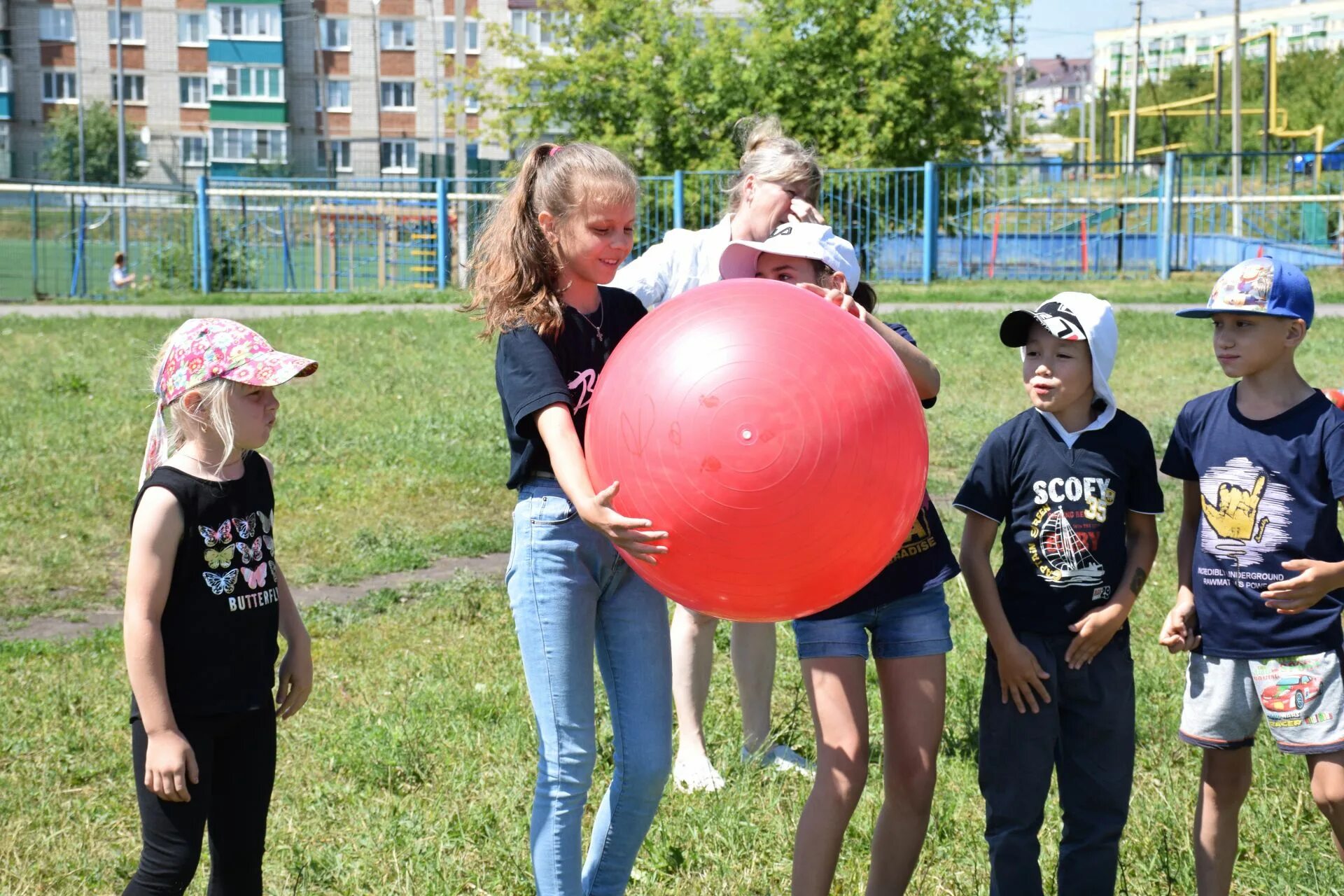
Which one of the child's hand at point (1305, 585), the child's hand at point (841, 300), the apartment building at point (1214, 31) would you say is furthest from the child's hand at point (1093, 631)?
the apartment building at point (1214, 31)

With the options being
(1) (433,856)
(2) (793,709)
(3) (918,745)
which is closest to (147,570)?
(1) (433,856)

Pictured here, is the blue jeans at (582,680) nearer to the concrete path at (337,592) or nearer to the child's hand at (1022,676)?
the child's hand at (1022,676)

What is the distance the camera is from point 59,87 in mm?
65438

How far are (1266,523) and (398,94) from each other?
2550 inches

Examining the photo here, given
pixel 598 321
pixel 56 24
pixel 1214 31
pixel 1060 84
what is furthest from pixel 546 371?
pixel 1060 84

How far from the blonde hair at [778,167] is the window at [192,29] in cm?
6428

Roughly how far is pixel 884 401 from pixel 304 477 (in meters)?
6.90

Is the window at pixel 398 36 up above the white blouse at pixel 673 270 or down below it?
above

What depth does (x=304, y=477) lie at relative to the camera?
9117mm

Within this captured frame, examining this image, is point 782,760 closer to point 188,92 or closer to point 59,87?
point 188,92

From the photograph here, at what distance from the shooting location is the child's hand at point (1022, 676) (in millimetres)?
3367

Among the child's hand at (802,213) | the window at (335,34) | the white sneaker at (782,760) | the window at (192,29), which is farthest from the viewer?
the window at (335,34)

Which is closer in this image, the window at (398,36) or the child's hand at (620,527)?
the child's hand at (620,527)

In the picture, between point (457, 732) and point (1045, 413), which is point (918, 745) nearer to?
point (1045, 413)
